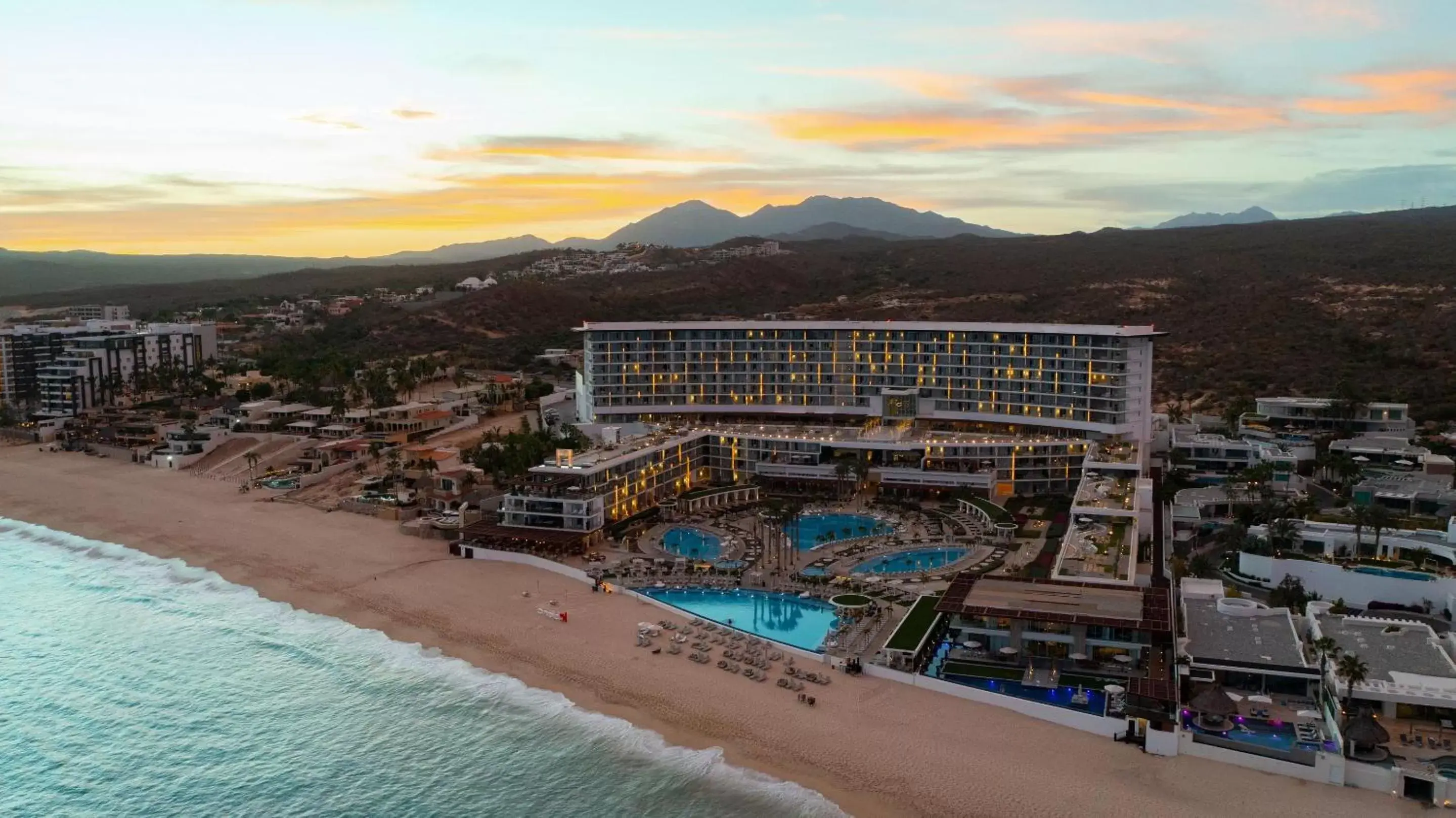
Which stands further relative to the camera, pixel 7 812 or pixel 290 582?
pixel 290 582

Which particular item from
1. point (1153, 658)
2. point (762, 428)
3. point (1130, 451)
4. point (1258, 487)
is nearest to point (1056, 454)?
point (1130, 451)

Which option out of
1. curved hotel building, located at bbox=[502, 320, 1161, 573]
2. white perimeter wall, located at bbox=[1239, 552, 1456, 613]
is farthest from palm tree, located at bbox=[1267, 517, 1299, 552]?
curved hotel building, located at bbox=[502, 320, 1161, 573]

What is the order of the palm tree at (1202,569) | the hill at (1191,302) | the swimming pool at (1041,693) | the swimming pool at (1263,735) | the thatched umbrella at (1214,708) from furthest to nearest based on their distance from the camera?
the hill at (1191,302) → the palm tree at (1202,569) → the swimming pool at (1041,693) → the thatched umbrella at (1214,708) → the swimming pool at (1263,735)

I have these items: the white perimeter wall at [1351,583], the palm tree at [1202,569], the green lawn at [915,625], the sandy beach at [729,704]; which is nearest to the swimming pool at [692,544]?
the sandy beach at [729,704]

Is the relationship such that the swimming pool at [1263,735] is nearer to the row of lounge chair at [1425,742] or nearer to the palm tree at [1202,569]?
the row of lounge chair at [1425,742]

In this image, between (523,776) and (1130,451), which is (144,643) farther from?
(1130,451)

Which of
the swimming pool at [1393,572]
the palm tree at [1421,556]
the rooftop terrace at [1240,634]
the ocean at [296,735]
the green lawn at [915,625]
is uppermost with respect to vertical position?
the palm tree at [1421,556]
